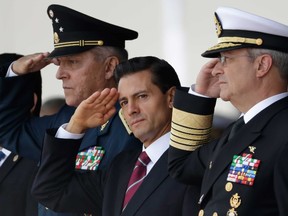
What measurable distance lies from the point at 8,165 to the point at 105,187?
117 centimetres

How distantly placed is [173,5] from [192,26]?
206 millimetres

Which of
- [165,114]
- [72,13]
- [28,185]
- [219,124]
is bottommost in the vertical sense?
[28,185]

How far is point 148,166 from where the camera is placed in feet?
10.3

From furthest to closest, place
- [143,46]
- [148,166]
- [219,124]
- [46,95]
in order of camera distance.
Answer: [46,95]
[143,46]
[219,124]
[148,166]

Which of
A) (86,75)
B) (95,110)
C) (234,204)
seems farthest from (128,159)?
(234,204)

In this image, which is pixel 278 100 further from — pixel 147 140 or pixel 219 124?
pixel 219 124

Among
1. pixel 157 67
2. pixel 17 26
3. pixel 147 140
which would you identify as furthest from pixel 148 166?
pixel 17 26

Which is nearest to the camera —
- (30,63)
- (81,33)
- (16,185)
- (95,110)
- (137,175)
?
(137,175)

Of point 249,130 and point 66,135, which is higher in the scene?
point 249,130

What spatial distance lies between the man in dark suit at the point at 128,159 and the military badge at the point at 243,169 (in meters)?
0.30

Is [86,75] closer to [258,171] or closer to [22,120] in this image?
[22,120]

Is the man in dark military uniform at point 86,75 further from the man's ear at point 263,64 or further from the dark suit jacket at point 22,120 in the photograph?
the man's ear at point 263,64

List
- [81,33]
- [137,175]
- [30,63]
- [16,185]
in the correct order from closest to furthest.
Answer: [137,175] → [81,33] → [30,63] → [16,185]

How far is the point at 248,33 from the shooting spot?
2.68 metres
